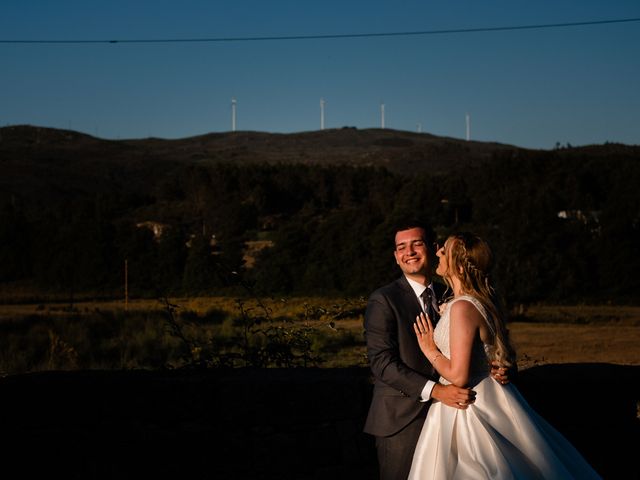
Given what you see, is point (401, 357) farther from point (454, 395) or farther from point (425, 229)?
point (425, 229)

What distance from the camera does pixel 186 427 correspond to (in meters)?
4.36

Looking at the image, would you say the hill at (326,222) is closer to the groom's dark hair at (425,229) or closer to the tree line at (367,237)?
the tree line at (367,237)

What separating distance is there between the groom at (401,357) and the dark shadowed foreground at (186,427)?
2.62 feet

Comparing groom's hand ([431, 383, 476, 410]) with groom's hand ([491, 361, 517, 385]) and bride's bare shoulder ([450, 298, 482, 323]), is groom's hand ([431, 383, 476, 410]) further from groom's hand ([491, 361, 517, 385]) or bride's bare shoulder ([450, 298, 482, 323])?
bride's bare shoulder ([450, 298, 482, 323])

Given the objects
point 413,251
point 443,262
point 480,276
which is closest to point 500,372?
point 480,276

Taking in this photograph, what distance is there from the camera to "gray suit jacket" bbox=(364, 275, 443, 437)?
3.48 meters

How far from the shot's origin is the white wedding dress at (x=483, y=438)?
3271 millimetres

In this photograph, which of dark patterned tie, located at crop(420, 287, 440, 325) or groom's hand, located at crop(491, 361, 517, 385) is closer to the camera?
groom's hand, located at crop(491, 361, 517, 385)

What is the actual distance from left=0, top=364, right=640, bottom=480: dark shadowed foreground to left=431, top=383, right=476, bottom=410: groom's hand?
107 cm

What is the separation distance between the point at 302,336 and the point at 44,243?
38873mm

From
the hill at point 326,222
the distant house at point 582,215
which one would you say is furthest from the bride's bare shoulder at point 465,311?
the distant house at point 582,215

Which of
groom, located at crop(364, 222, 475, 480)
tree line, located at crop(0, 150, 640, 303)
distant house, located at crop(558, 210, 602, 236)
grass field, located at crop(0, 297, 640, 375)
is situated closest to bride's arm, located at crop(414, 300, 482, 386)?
groom, located at crop(364, 222, 475, 480)

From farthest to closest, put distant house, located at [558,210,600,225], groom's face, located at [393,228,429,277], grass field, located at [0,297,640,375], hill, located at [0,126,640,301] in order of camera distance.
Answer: distant house, located at [558,210,600,225], hill, located at [0,126,640,301], grass field, located at [0,297,640,375], groom's face, located at [393,228,429,277]

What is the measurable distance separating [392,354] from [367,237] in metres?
32.8
